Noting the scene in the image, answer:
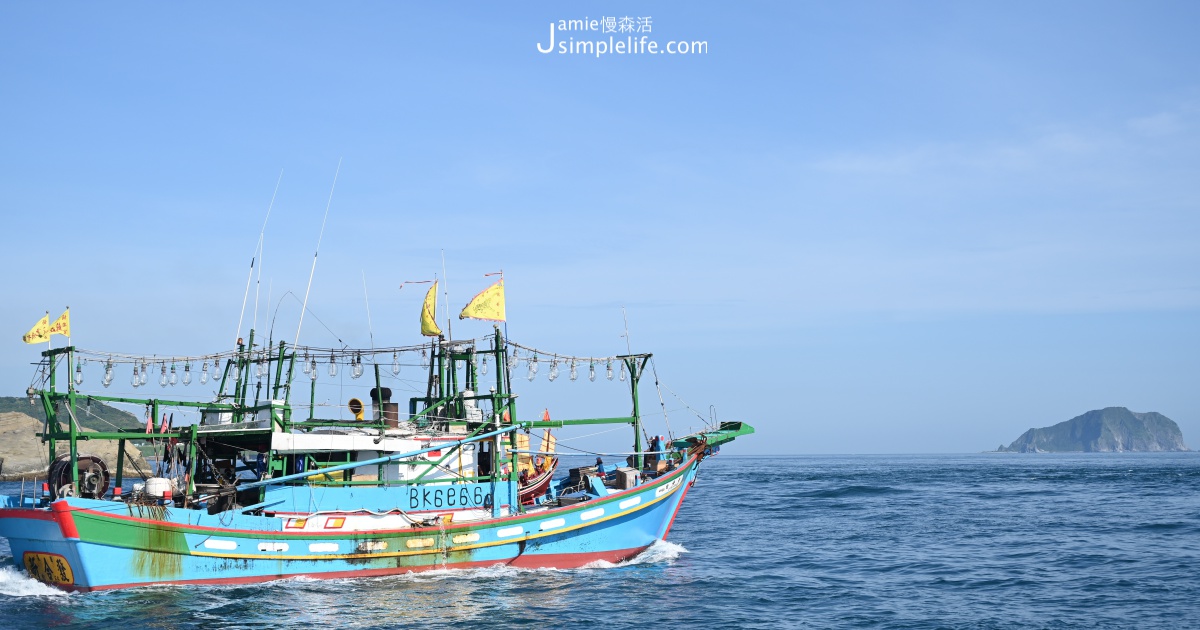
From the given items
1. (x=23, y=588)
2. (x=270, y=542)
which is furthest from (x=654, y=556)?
(x=23, y=588)

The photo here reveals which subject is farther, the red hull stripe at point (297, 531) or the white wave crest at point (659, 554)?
the white wave crest at point (659, 554)

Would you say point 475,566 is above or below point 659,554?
above

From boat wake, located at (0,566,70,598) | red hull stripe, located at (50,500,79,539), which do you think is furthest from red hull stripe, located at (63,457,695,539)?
boat wake, located at (0,566,70,598)

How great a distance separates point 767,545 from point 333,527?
20.5 m

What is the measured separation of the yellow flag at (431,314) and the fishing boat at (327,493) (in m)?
0.48

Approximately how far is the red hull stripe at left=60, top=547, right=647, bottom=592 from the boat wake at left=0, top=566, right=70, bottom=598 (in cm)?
42

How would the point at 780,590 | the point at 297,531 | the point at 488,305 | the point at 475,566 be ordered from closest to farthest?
the point at 297,531 < the point at 780,590 < the point at 475,566 < the point at 488,305

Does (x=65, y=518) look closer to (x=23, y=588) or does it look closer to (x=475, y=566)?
(x=23, y=588)

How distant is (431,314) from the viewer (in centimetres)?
3528

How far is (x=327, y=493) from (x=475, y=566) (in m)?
5.26

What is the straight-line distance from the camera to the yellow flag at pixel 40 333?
28406 millimetres

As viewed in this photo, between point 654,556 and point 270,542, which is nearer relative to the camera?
point 270,542

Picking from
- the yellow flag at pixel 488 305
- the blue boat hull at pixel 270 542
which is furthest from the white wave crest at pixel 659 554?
the yellow flag at pixel 488 305

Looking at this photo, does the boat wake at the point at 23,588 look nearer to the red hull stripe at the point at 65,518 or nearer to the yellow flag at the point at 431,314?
the red hull stripe at the point at 65,518
